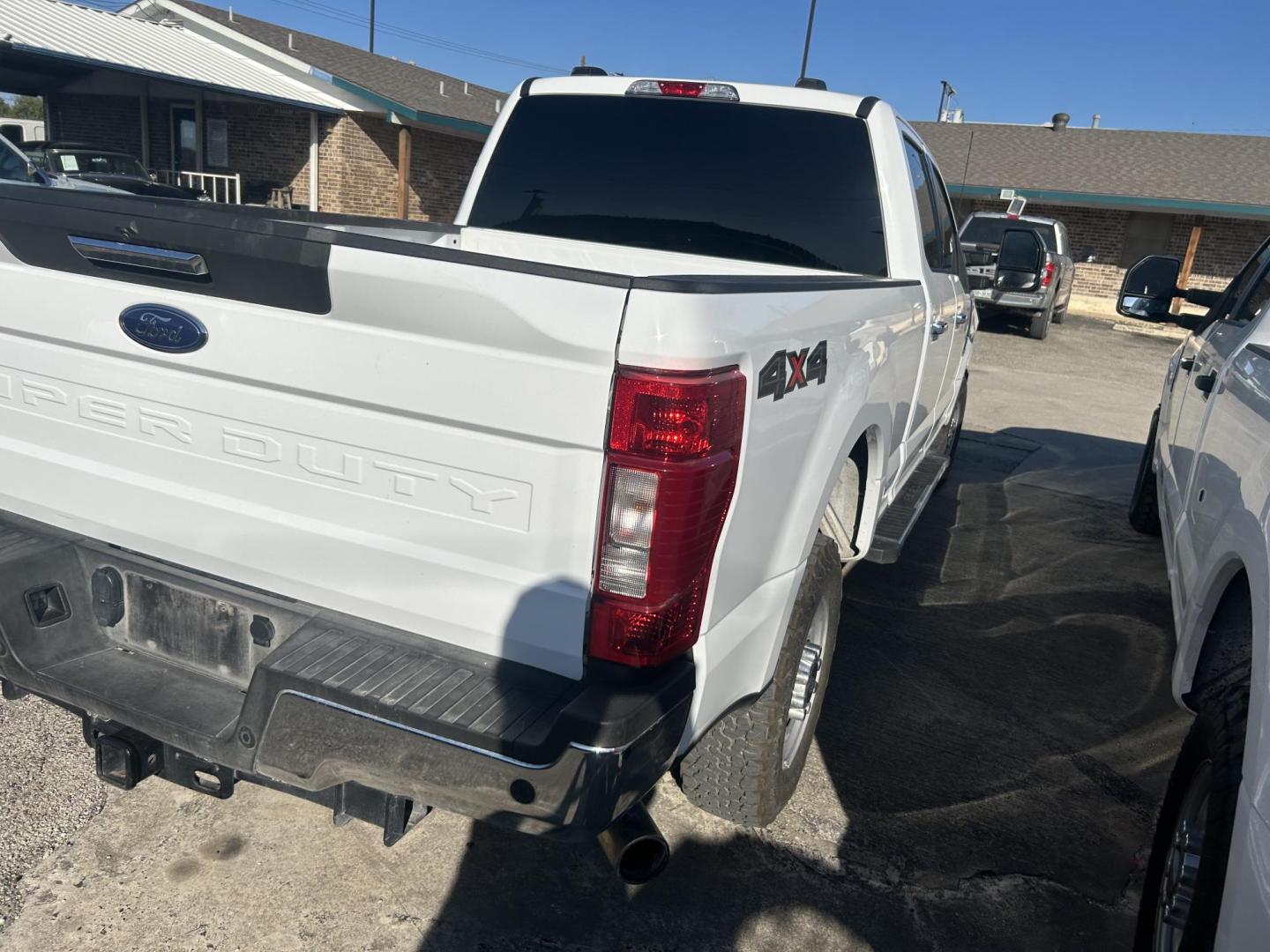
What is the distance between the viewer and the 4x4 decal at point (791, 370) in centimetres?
215

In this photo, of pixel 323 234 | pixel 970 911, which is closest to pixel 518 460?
pixel 323 234

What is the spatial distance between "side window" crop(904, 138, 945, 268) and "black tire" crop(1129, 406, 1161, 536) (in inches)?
100

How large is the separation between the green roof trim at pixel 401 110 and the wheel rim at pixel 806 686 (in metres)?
18.1

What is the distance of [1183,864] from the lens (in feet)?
7.51

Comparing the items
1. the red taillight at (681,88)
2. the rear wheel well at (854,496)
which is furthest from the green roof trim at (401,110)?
the rear wheel well at (854,496)

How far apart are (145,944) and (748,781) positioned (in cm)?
157

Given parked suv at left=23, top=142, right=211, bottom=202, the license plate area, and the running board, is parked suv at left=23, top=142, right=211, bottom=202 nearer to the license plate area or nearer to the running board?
the running board

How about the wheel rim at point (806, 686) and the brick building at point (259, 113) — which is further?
the brick building at point (259, 113)

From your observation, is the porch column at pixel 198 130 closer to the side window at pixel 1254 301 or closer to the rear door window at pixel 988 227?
the rear door window at pixel 988 227

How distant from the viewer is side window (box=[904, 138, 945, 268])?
4.30 m

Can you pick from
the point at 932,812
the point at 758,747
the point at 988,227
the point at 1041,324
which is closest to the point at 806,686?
the point at 758,747

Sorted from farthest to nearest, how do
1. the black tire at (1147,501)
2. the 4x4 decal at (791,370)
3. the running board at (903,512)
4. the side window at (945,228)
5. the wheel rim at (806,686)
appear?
the black tire at (1147,501) → the side window at (945,228) → the running board at (903,512) → the wheel rim at (806,686) → the 4x4 decal at (791,370)

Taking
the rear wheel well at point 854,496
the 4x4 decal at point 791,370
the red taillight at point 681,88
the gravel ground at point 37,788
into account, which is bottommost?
the gravel ground at point 37,788

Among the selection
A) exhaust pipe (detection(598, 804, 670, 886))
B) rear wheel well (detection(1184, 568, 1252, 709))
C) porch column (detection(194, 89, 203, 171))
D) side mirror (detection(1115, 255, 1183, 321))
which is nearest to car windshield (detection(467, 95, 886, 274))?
side mirror (detection(1115, 255, 1183, 321))
